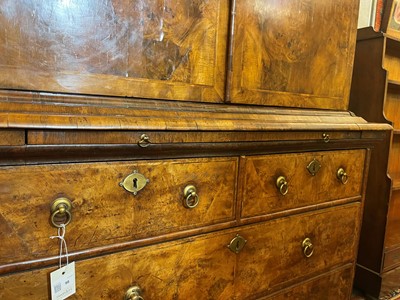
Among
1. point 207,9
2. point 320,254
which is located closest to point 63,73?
point 207,9

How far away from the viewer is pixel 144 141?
645 millimetres

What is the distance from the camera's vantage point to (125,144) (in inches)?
25.0

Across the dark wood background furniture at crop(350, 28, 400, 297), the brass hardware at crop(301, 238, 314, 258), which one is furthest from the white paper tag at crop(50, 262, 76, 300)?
the dark wood background furniture at crop(350, 28, 400, 297)

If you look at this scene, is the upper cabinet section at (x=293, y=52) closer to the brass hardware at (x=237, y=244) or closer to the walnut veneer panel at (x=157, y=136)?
the walnut veneer panel at (x=157, y=136)

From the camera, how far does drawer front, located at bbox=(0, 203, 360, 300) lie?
66 cm

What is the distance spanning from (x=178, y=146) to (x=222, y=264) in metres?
0.39

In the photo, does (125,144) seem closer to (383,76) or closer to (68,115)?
(68,115)

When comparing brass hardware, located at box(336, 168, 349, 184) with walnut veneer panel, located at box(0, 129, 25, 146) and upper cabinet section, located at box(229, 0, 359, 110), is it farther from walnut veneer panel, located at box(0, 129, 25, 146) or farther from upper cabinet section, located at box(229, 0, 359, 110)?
walnut veneer panel, located at box(0, 129, 25, 146)

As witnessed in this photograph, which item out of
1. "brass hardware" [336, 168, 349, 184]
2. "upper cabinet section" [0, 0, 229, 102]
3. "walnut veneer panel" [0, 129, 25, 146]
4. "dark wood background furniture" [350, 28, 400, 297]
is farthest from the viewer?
"dark wood background furniture" [350, 28, 400, 297]

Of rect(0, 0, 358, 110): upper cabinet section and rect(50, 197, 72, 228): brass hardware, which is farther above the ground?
rect(0, 0, 358, 110): upper cabinet section

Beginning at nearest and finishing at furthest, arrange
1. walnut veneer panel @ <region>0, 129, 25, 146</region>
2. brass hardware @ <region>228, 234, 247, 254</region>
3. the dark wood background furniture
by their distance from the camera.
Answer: walnut veneer panel @ <region>0, 129, 25, 146</region>, brass hardware @ <region>228, 234, 247, 254</region>, the dark wood background furniture

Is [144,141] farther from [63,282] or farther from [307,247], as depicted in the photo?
[307,247]

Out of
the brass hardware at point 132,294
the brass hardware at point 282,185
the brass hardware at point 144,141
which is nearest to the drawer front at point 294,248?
the brass hardware at point 282,185

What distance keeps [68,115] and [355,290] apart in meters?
1.99
